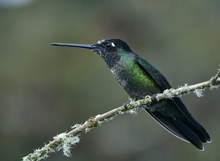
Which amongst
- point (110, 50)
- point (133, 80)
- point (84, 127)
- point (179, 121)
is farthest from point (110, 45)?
point (84, 127)

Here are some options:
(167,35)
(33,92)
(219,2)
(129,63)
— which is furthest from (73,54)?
(129,63)

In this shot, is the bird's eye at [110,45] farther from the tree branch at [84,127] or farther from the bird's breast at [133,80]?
the tree branch at [84,127]

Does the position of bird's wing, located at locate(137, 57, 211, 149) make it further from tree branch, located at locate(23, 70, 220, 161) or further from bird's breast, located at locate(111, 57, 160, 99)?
tree branch, located at locate(23, 70, 220, 161)

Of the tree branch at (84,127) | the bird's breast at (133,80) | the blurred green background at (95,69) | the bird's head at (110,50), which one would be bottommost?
the tree branch at (84,127)

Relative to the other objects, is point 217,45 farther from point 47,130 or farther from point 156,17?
point 47,130

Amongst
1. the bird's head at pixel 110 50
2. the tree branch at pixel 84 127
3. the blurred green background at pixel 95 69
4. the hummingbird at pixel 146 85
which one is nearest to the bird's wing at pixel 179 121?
the hummingbird at pixel 146 85

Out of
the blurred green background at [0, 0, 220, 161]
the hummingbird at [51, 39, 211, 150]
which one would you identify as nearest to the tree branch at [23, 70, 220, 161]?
the hummingbird at [51, 39, 211, 150]

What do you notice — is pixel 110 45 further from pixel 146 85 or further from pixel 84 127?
pixel 84 127
